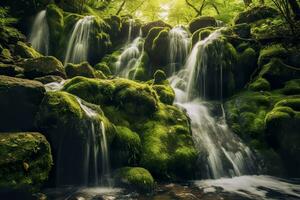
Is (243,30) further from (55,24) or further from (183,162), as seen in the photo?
(55,24)

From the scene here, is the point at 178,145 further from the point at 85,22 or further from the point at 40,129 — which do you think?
the point at 85,22

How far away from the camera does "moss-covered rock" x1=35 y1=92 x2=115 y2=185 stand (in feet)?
25.4

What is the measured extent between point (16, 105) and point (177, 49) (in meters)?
11.6

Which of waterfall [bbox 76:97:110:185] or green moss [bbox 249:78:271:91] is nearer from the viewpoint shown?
waterfall [bbox 76:97:110:185]

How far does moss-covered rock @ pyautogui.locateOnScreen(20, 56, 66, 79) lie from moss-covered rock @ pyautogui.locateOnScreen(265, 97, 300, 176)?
8.79 meters

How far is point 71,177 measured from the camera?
7.79 metres

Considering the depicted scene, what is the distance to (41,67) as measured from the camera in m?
12.8

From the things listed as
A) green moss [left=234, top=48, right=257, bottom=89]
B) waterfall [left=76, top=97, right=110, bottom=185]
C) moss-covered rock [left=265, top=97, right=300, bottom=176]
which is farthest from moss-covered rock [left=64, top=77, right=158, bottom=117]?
green moss [left=234, top=48, right=257, bottom=89]

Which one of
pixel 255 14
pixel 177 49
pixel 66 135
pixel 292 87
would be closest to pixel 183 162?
pixel 66 135

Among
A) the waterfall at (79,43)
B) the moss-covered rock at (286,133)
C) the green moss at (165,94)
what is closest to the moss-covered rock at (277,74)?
the moss-covered rock at (286,133)

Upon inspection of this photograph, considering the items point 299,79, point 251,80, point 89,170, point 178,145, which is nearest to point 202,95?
point 251,80

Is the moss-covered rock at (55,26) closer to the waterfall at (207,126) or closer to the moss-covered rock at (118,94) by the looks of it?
the waterfall at (207,126)

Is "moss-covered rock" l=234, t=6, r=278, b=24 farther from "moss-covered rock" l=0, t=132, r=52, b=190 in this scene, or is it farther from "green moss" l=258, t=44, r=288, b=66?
"moss-covered rock" l=0, t=132, r=52, b=190

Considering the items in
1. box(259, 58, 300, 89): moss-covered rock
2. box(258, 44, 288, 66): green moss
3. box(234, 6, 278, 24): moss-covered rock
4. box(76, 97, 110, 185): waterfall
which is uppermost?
box(234, 6, 278, 24): moss-covered rock
